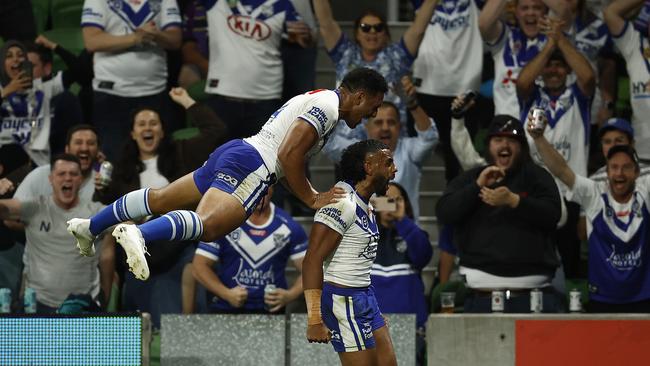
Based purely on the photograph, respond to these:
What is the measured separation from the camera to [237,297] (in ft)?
33.4

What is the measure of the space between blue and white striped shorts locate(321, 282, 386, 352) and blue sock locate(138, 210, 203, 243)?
0.85 m

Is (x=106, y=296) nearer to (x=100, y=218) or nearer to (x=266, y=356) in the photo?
(x=266, y=356)

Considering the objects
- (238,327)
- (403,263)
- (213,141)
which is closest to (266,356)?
(238,327)

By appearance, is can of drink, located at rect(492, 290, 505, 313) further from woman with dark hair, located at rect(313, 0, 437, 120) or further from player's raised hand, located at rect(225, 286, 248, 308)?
woman with dark hair, located at rect(313, 0, 437, 120)

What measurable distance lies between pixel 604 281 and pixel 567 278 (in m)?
0.94

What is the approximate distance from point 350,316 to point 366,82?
4.80 ft

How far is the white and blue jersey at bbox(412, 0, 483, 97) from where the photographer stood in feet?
40.9

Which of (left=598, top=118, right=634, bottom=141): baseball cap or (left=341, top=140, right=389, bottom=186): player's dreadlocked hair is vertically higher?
(left=598, top=118, right=634, bottom=141): baseball cap

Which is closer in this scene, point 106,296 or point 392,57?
point 106,296

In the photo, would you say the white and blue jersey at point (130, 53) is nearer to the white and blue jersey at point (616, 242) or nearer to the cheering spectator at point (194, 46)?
the cheering spectator at point (194, 46)

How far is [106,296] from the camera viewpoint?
10969 mm

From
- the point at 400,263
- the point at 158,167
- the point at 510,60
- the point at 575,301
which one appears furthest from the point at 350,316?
the point at 510,60

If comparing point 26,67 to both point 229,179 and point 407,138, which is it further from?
point 229,179

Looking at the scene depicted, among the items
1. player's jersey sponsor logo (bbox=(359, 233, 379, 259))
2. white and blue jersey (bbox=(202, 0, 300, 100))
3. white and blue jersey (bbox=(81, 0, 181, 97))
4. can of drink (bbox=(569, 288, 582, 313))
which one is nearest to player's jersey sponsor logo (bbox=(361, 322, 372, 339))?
player's jersey sponsor logo (bbox=(359, 233, 379, 259))
